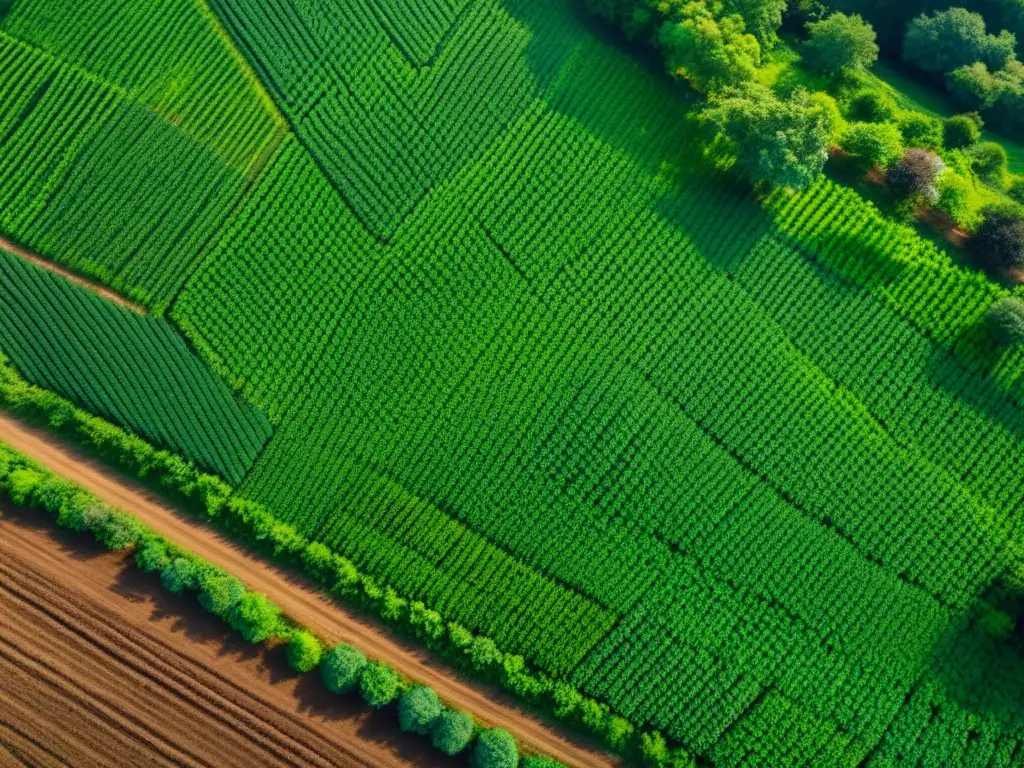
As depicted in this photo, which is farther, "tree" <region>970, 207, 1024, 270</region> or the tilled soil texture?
"tree" <region>970, 207, 1024, 270</region>

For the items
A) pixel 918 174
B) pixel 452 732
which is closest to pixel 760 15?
pixel 918 174

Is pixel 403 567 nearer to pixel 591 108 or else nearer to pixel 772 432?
pixel 772 432

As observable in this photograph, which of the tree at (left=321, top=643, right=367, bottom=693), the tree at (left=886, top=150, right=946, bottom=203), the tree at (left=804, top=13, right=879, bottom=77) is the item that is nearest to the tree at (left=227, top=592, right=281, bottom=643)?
the tree at (left=321, top=643, right=367, bottom=693)

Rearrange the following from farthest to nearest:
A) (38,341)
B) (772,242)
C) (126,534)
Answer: (772,242) → (38,341) → (126,534)

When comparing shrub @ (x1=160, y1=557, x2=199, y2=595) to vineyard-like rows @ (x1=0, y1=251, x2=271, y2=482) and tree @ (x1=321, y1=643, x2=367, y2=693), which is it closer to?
vineyard-like rows @ (x1=0, y1=251, x2=271, y2=482)

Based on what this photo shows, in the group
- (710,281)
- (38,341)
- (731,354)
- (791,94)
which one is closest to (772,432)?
(731,354)

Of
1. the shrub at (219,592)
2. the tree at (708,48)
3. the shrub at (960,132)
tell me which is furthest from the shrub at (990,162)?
the shrub at (219,592)

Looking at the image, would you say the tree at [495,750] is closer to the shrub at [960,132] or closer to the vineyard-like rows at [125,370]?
the vineyard-like rows at [125,370]
